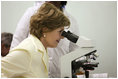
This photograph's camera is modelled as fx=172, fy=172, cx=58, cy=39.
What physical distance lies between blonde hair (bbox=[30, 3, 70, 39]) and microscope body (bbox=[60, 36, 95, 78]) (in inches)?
9.7

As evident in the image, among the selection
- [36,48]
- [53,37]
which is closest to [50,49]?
[53,37]

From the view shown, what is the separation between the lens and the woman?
0.93 meters

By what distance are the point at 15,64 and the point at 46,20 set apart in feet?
1.23

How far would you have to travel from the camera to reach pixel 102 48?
1763 millimetres

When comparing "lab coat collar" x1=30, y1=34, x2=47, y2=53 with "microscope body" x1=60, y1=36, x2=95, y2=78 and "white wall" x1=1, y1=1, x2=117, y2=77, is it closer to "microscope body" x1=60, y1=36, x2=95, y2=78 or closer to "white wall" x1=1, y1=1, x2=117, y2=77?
"microscope body" x1=60, y1=36, x2=95, y2=78

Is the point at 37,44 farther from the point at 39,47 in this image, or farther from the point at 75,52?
the point at 75,52

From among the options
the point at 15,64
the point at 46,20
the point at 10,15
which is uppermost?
the point at 10,15

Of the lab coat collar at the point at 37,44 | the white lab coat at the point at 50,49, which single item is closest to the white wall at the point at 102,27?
the white lab coat at the point at 50,49

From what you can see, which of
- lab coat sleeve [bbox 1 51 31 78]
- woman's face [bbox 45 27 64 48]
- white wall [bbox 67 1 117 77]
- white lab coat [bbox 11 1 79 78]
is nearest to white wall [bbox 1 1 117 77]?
white wall [bbox 67 1 117 77]

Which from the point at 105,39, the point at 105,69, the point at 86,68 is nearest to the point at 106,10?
the point at 105,39

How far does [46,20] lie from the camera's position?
115 cm

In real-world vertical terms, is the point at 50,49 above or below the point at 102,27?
below

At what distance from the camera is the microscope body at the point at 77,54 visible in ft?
3.19

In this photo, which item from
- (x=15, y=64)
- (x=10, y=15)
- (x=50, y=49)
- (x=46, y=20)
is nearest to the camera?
(x=15, y=64)
